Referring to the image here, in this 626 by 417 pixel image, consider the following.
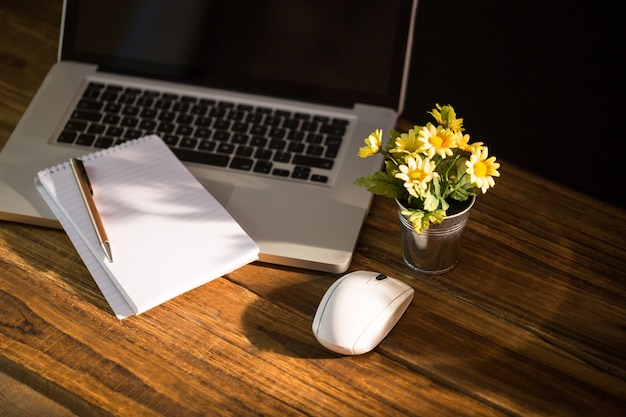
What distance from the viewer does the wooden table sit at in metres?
0.90

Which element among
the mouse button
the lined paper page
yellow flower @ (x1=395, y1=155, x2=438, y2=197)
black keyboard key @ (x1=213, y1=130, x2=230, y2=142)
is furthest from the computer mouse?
black keyboard key @ (x1=213, y1=130, x2=230, y2=142)

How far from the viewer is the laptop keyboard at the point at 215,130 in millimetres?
1149

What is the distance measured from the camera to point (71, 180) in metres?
1.11

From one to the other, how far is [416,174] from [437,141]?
4 cm

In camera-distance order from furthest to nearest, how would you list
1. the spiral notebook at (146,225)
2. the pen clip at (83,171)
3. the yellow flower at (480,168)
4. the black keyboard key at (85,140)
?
the black keyboard key at (85,140), the pen clip at (83,171), the spiral notebook at (146,225), the yellow flower at (480,168)

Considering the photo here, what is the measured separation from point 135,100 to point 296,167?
0.27 meters

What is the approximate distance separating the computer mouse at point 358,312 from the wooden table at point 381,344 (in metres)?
0.03

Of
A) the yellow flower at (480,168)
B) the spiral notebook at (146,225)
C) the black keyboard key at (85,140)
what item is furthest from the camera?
Answer: the black keyboard key at (85,140)

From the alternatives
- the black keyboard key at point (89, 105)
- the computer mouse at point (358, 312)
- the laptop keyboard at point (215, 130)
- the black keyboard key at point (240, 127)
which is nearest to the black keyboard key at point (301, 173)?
the laptop keyboard at point (215, 130)

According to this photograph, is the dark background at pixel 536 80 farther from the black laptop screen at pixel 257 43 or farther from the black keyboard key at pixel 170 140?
the black keyboard key at pixel 170 140

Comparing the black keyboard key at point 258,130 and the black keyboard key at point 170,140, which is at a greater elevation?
the black keyboard key at point 258,130

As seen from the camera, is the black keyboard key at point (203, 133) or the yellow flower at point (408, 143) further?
the black keyboard key at point (203, 133)

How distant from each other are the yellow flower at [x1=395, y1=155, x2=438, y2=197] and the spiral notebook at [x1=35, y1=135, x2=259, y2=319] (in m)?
0.22

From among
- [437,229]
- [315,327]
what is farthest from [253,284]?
[437,229]
